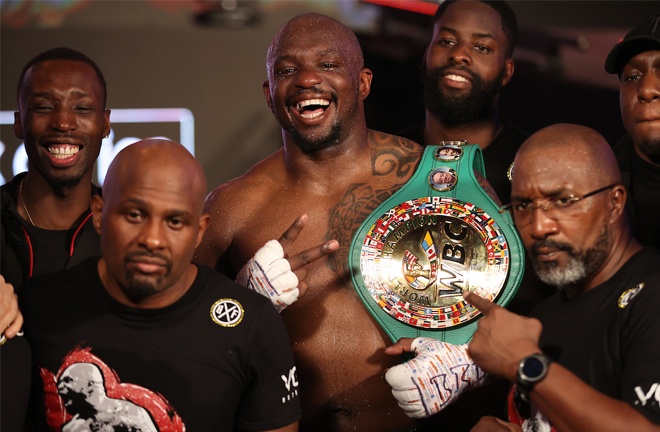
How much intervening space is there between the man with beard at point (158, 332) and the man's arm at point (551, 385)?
0.48 m

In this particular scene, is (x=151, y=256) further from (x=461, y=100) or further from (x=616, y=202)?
(x=461, y=100)

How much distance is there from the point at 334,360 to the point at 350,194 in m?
0.51

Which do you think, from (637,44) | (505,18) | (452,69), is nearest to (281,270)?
(637,44)

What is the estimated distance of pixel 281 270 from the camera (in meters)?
2.64

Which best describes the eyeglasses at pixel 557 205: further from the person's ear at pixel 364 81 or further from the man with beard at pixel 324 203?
the person's ear at pixel 364 81

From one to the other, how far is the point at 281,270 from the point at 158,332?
41 centimetres

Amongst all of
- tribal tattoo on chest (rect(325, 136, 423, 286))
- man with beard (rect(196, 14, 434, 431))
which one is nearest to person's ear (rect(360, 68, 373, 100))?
man with beard (rect(196, 14, 434, 431))

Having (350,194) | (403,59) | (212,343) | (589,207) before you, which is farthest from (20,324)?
(403,59)

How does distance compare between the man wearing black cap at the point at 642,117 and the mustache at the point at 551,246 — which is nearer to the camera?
the mustache at the point at 551,246

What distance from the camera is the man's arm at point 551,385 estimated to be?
203 cm

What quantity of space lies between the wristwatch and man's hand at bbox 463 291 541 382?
0.02 meters

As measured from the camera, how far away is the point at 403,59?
4793 mm

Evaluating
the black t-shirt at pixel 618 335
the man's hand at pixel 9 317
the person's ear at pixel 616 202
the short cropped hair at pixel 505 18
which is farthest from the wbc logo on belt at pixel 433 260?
the short cropped hair at pixel 505 18

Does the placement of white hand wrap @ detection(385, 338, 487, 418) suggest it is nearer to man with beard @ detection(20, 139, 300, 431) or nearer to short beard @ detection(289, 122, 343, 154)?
man with beard @ detection(20, 139, 300, 431)
